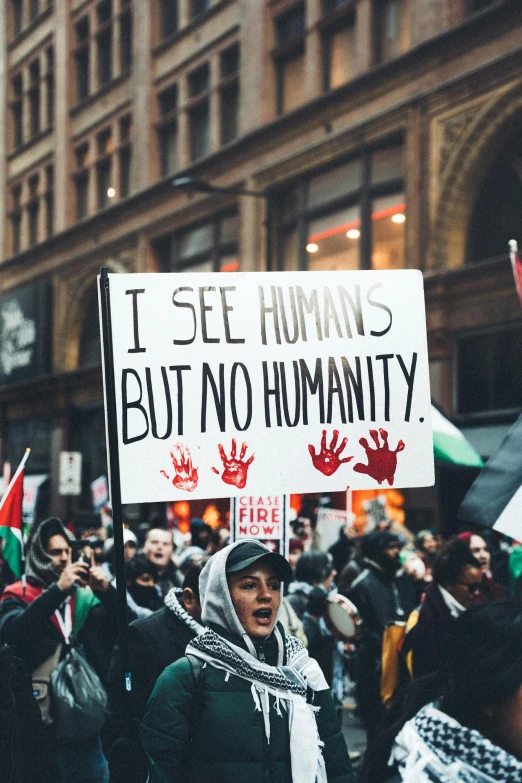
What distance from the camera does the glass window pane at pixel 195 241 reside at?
27.3 m

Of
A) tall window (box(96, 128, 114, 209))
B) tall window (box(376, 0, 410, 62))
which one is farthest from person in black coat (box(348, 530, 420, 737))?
tall window (box(96, 128, 114, 209))

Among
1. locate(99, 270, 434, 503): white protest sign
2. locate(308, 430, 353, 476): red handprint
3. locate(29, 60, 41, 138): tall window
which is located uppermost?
locate(29, 60, 41, 138): tall window

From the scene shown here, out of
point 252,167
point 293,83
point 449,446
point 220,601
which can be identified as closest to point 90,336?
point 252,167

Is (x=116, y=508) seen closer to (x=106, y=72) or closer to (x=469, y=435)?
(x=469, y=435)

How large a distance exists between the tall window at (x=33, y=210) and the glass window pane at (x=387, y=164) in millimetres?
18951

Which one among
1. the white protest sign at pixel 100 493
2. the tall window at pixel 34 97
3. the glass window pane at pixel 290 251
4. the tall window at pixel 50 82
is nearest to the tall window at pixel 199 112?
the glass window pane at pixel 290 251

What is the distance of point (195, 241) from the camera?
91.4ft

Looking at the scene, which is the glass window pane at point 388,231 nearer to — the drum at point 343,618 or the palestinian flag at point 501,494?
the drum at point 343,618

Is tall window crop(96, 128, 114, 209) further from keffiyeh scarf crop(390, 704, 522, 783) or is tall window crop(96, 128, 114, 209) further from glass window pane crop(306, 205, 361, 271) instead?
keffiyeh scarf crop(390, 704, 522, 783)

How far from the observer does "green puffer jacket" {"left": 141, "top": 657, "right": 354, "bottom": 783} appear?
317 centimetres

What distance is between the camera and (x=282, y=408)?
4281 millimetres

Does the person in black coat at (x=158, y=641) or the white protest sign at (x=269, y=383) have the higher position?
the white protest sign at (x=269, y=383)

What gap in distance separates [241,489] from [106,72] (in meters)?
31.5

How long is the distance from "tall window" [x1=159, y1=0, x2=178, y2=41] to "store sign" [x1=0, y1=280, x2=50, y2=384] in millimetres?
Answer: 9462
